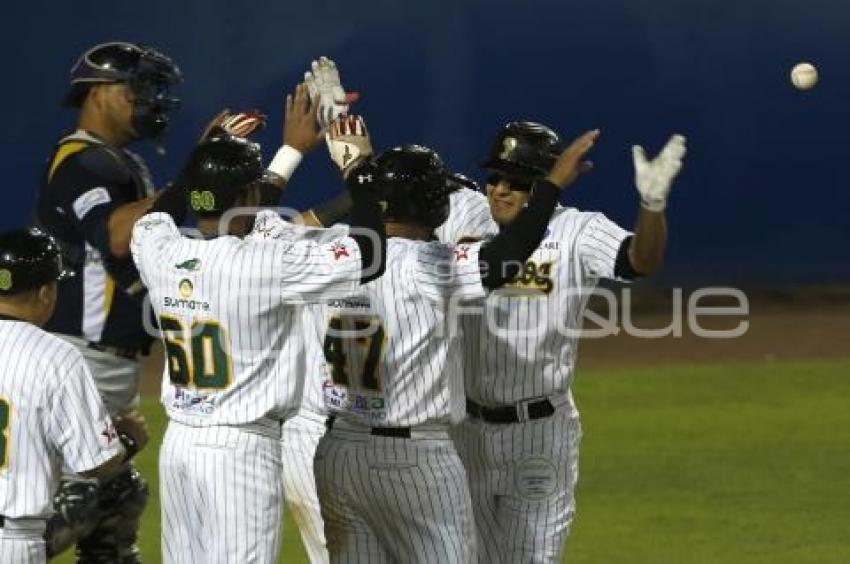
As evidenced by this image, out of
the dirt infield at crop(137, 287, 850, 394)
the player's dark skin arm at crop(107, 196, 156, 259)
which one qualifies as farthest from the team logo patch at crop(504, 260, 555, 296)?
the dirt infield at crop(137, 287, 850, 394)

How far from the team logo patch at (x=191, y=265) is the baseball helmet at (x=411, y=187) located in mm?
668

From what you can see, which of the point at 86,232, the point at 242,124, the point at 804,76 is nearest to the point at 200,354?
the point at 242,124

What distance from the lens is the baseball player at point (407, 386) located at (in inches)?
240

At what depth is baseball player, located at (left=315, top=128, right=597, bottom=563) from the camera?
6098 mm

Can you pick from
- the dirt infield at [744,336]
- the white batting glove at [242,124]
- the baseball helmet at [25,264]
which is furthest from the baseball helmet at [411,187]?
the dirt infield at [744,336]

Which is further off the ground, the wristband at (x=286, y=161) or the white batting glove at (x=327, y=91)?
the white batting glove at (x=327, y=91)

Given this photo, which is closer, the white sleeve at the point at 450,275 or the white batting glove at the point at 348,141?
the white sleeve at the point at 450,275

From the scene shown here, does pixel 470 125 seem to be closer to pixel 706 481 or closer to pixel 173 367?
pixel 706 481

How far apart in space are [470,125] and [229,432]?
8.36 m

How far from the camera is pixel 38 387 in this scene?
17.8 ft

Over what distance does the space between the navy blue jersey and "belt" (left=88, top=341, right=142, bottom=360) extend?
2 cm

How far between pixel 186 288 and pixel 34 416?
729 millimetres

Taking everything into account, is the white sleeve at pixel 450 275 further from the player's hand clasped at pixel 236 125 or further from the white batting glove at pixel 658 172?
the player's hand clasped at pixel 236 125

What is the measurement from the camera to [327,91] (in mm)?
7051
